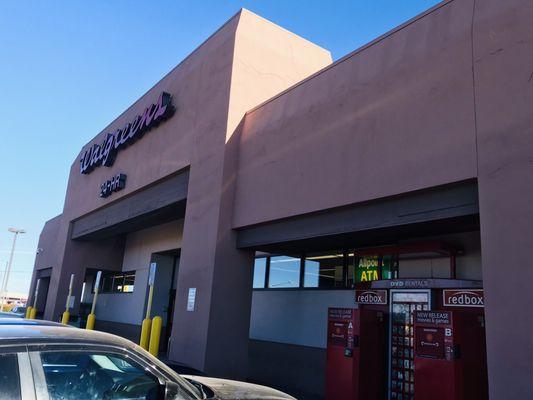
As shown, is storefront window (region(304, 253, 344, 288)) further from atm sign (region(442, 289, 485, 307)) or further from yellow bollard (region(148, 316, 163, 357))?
yellow bollard (region(148, 316, 163, 357))

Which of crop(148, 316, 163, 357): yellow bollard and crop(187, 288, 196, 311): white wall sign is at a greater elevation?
crop(187, 288, 196, 311): white wall sign

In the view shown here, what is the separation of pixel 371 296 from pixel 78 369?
7.55 metres

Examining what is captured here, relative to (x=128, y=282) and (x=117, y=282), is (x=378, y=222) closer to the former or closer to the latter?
(x=128, y=282)

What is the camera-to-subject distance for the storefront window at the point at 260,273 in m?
13.6

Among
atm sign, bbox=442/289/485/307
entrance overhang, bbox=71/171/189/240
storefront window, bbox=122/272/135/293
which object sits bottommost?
atm sign, bbox=442/289/485/307

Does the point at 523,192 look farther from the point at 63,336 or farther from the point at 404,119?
the point at 63,336

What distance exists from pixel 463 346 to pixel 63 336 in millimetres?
6019

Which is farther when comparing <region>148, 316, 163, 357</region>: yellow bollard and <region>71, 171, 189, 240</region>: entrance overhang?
<region>71, 171, 189, 240</region>: entrance overhang

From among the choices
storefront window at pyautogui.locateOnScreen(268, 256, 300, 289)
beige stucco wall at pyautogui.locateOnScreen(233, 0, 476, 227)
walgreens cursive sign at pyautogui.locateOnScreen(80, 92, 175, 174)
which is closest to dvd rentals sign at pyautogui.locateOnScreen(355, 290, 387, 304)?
beige stucco wall at pyautogui.locateOnScreen(233, 0, 476, 227)

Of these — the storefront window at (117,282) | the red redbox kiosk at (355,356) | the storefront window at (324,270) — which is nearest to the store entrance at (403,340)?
the red redbox kiosk at (355,356)

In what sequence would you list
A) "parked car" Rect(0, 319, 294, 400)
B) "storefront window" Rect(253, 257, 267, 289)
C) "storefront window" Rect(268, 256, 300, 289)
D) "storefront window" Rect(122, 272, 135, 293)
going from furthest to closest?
"storefront window" Rect(122, 272, 135, 293)
"storefront window" Rect(253, 257, 267, 289)
"storefront window" Rect(268, 256, 300, 289)
"parked car" Rect(0, 319, 294, 400)

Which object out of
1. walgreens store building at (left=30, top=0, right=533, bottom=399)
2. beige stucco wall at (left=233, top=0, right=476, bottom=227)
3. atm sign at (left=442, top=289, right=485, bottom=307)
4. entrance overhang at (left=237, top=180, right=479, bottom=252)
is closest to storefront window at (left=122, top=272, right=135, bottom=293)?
walgreens store building at (left=30, top=0, right=533, bottom=399)

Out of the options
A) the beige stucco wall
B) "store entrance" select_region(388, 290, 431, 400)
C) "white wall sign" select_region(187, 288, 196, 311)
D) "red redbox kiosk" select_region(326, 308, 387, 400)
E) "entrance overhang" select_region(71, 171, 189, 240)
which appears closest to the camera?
the beige stucco wall

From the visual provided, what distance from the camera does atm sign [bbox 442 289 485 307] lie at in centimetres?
784
